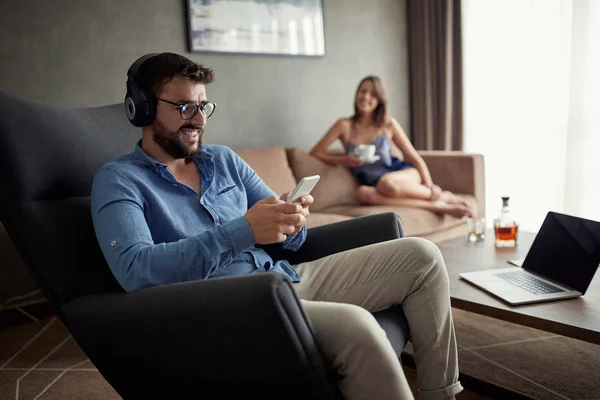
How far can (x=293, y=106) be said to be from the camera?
3920 millimetres

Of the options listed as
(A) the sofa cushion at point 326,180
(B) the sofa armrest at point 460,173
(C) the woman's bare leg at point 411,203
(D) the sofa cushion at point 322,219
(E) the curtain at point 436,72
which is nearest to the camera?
(D) the sofa cushion at point 322,219

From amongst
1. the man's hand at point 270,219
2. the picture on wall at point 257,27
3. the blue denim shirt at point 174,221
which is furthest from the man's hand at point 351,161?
the man's hand at point 270,219

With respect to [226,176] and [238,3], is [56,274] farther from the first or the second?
[238,3]

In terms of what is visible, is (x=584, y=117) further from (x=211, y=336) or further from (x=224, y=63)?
(x=211, y=336)

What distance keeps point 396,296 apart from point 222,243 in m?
0.49

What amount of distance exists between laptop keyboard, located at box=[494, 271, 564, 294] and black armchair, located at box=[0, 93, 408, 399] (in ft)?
1.62

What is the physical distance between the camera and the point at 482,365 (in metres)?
2.03

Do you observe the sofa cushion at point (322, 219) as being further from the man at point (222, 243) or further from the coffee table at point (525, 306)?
the man at point (222, 243)

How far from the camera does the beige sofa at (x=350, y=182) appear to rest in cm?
316

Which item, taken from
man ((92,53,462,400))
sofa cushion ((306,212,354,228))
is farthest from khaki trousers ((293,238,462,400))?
sofa cushion ((306,212,354,228))

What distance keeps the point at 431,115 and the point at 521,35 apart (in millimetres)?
858

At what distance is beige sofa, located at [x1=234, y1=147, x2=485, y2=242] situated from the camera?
3160 millimetres

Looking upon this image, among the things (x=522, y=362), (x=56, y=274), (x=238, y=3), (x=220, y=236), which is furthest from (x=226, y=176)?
(x=238, y=3)

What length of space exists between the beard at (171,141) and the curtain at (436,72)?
309 centimetres
